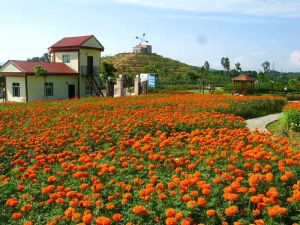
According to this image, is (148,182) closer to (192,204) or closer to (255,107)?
(192,204)

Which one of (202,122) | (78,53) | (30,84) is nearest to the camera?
(202,122)

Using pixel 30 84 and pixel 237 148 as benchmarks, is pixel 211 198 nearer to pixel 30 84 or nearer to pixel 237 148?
pixel 237 148

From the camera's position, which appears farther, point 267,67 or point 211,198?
point 267,67

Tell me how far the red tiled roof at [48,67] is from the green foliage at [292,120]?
22923 mm

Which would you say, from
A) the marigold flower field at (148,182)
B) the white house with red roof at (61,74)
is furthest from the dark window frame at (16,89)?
the marigold flower field at (148,182)

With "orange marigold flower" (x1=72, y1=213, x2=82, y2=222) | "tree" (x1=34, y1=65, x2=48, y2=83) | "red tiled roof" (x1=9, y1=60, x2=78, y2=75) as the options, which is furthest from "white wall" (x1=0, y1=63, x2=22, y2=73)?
"orange marigold flower" (x1=72, y1=213, x2=82, y2=222)

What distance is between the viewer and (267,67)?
108 meters

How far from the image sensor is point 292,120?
44.1 ft

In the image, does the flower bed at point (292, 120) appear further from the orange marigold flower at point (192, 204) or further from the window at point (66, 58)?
the window at point (66, 58)

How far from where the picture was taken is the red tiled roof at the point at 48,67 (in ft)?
103

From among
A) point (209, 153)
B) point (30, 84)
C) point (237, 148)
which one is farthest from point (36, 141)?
point (30, 84)

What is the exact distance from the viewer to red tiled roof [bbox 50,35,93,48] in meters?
35.0

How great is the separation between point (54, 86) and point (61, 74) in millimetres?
1228

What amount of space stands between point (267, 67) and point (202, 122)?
103 metres
